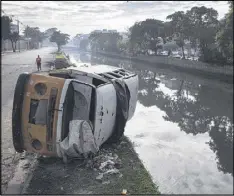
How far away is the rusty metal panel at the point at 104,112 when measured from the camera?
312 inches

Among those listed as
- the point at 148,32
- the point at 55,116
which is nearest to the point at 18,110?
the point at 55,116

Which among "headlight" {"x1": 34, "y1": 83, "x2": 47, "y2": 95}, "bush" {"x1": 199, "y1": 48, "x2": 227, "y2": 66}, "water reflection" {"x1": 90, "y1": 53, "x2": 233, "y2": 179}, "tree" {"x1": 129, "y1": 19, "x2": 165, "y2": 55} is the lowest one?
"water reflection" {"x1": 90, "y1": 53, "x2": 233, "y2": 179}

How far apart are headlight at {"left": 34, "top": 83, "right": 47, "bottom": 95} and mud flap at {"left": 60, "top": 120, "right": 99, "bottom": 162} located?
101 cm

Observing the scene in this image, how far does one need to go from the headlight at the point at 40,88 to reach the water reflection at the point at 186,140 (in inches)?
170

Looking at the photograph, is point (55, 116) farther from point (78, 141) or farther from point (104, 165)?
point (104, 165)

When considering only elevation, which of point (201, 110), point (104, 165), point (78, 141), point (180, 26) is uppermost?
point (180, 26)

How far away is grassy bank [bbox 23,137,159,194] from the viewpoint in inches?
263

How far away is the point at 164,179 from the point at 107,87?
11.0 feet

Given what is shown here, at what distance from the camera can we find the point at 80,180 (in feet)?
23.2

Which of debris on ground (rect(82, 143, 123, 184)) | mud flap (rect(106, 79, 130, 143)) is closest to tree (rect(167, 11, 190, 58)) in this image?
mud flap (rect(106, 79, 130, 143))

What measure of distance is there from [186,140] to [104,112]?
6.46m

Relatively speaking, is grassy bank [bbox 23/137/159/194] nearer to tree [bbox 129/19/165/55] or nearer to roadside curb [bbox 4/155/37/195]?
roadside curb [bbox 4/155/37/195]

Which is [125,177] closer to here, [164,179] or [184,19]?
[164,179]

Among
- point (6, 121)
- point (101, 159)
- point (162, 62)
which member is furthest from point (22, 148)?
point (162, 62)
